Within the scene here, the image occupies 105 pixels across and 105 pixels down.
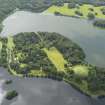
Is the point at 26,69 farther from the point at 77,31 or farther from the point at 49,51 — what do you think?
the point at 77,31

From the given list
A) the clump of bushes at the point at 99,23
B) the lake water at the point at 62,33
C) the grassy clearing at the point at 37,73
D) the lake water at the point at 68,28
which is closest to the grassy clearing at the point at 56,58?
the grassy clearing at the point at 37,73

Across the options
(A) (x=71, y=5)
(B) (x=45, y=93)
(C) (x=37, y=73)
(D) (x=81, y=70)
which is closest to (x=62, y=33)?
(D) (x=81, y=70)

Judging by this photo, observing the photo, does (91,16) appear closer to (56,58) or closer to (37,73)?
(56,58)

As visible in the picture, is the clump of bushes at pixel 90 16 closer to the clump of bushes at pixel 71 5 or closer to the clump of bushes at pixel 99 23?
the clump of bushes at pixel 99 23

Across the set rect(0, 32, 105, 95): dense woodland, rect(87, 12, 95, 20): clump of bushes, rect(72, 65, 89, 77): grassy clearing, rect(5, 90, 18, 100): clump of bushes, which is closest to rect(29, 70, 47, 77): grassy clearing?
rect(0, 32, 105, 95): dense woodland

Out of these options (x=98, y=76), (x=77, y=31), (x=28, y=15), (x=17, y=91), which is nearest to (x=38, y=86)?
(x=17, y=91)

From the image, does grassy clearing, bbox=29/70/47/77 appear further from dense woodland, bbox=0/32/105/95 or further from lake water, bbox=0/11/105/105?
lake water, bbox=0/11/105/105
